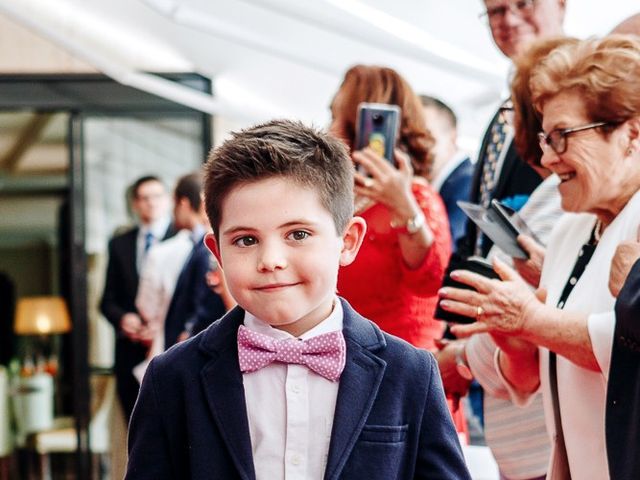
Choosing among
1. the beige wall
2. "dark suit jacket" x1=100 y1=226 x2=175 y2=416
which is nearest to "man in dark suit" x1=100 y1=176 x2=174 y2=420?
"dark suit jacket" x1=100 y1=226 x2=175 y2=416

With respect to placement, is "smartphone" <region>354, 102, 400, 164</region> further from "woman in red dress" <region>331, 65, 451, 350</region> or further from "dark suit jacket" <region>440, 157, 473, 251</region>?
"dark suit jacket" <region>440, 157, 473, 251</region>

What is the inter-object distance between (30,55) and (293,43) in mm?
3328

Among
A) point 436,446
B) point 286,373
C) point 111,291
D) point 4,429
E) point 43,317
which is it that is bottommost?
point 4,429

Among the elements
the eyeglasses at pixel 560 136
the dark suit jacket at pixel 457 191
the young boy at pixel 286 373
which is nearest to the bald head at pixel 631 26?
the eyeglasses at pixel 560 136

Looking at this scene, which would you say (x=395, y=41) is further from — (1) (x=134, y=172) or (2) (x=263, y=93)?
(1) (x=134, y=172)

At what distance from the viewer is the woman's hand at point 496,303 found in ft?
8.29

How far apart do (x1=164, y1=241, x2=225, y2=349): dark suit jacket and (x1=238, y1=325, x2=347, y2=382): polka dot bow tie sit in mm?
3526

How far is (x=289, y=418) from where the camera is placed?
6.15ft

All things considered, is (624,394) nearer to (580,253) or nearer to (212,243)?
(580,253)

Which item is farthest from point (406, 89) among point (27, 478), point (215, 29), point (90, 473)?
point (27, 478)

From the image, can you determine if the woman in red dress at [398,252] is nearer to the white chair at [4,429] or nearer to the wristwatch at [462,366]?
the wristwatch at [462,366]

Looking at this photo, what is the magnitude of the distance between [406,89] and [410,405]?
1.75m

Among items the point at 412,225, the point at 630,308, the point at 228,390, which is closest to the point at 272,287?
the point at 228,390

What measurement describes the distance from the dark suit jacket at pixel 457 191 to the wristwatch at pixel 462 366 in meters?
0.94
